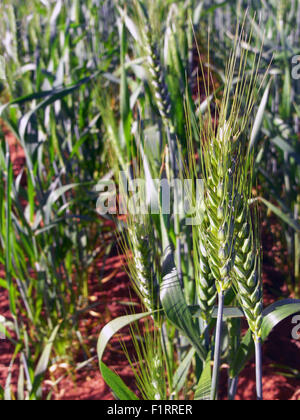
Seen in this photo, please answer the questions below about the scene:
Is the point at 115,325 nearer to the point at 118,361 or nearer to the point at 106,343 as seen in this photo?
the point at 106,343

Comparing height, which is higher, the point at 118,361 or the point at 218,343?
the point at 218,343

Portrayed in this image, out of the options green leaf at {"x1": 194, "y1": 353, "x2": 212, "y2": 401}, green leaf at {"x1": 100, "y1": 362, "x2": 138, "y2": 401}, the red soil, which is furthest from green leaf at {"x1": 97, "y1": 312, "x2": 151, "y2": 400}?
the red soil

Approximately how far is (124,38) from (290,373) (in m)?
0.97

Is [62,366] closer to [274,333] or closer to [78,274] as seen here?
[78,274]

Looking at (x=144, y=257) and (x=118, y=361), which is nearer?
(x=144, y=257)

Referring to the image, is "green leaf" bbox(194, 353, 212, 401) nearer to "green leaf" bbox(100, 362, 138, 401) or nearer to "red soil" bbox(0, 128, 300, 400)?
"green leaf" bbox(100, 362, 138, 401)

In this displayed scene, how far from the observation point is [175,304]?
2.03 feet

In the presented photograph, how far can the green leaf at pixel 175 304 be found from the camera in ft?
2.02

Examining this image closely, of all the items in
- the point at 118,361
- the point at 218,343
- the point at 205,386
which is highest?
the point at 218,343

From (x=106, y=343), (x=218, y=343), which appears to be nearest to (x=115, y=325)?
(x=106, y=343)

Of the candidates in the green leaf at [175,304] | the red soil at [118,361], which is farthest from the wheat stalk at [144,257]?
the red soil at [118,361]

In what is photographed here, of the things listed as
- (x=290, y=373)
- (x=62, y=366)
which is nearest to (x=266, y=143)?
(x=290, y=373)

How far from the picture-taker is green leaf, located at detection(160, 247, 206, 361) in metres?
0.62
